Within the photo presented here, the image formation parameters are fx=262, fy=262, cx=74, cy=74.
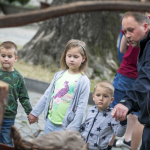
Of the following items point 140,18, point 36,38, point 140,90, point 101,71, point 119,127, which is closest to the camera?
point 140,90

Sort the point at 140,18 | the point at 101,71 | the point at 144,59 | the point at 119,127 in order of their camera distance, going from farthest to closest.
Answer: the point at 101,71 < the point at 119,127 < the point at 140,18 < the point at 144,59

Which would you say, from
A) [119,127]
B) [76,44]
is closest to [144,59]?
[119,127]

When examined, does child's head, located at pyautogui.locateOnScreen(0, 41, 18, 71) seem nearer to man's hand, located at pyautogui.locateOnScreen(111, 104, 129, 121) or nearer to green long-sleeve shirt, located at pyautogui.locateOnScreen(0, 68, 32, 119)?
green long-sleeve shirt, located at pyautogui.locateOnScreen(0, 68, 32, 119)

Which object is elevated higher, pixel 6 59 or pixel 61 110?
pixel 6 59

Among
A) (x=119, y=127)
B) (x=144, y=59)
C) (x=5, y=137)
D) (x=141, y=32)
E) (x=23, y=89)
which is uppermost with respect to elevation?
(x=141, y=32)

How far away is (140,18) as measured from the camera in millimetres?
2279

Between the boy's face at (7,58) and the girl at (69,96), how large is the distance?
0.51 metres

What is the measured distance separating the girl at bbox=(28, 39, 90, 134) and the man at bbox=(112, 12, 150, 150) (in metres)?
0.71

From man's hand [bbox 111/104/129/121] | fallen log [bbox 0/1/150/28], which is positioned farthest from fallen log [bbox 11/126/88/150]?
man's hand [bbox 111/104/129/121]

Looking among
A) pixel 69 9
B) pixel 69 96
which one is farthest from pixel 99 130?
pixel 69 9

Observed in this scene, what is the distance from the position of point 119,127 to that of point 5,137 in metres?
1.12

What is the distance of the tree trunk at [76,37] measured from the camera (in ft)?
23.8

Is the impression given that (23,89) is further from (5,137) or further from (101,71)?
(101,71)

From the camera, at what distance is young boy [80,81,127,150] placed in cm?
265
